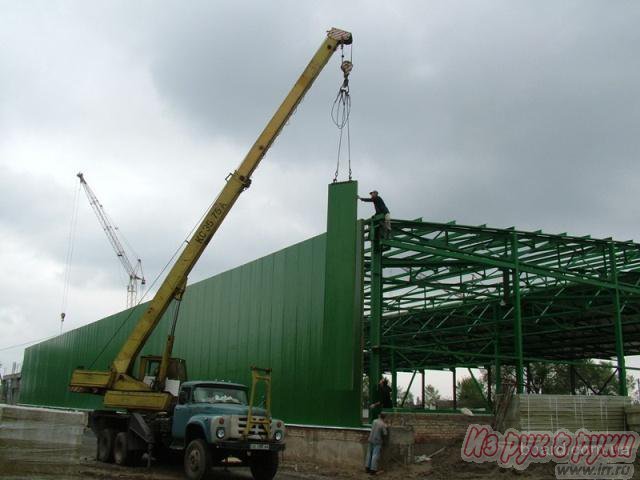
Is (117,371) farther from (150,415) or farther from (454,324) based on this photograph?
(454,324)

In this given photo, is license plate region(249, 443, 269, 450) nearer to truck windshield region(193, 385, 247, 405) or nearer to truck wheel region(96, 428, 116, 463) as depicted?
truck windshield region(193, 385, 247, 405)

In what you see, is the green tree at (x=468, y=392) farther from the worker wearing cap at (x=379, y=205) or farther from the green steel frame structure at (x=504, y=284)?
the worker wearing cap at (x=379, y=205)

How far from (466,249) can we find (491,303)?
5.95 m

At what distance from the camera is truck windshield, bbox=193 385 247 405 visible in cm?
1549

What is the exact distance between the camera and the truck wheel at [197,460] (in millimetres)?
13797

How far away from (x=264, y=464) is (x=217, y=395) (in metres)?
2.05

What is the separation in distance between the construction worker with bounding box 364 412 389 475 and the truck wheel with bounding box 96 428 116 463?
287 inches

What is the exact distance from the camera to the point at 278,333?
2138 cm

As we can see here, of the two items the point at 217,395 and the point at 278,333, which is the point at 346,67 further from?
the point at 217,395

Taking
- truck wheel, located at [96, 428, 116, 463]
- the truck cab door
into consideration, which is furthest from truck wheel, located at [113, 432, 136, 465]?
the truck cab door

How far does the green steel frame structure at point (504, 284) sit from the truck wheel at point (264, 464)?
152 inches

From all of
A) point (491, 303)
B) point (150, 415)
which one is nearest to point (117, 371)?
point (150, 415)

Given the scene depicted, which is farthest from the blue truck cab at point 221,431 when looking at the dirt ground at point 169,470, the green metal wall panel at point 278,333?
the green metal wall panel at point 278,333

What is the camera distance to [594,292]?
2369 cm
